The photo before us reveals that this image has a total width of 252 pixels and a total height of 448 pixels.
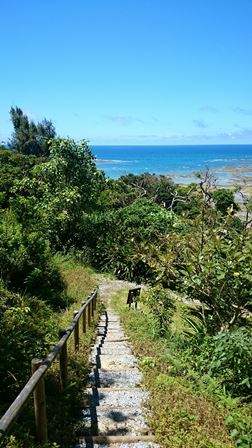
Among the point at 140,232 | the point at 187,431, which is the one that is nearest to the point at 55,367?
the point at 187,431

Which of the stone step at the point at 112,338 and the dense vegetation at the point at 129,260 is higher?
the dense vegetation at the point at 129,260

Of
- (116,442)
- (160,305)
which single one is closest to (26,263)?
(160,305)

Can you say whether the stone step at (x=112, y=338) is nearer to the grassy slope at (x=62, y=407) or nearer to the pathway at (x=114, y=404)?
the grassy slope at (x=62, y=407)

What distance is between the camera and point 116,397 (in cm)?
491

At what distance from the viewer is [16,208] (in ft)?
44.1

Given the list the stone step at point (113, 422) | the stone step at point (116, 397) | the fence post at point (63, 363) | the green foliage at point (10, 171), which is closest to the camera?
the stone step at point (113, 422)

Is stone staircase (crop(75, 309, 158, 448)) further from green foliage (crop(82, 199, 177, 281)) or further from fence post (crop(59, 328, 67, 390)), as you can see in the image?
→ green foliage (crop(82, 199, 177, 281))

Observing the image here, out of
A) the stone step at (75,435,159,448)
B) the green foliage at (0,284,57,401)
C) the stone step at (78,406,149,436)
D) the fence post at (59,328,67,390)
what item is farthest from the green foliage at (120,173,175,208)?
the stone step at (75,435,159,448)

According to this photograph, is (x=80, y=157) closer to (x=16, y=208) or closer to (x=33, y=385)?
(x=16, y=208)

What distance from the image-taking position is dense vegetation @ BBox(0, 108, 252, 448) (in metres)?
5.48

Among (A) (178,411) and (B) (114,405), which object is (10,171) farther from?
(A) (178,411)

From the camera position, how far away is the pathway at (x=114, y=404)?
3.90 metres

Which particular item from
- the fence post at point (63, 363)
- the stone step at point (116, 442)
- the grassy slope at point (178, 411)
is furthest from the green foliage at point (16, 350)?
the grassy slope at point (178, 411)

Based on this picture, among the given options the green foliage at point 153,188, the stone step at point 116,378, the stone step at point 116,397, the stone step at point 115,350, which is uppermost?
the green foliage at point 153,188
